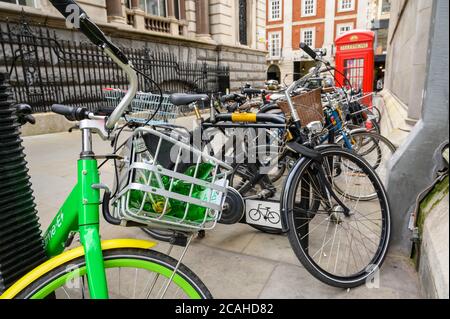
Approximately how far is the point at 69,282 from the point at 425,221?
1.91m

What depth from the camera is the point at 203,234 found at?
9.34 ft

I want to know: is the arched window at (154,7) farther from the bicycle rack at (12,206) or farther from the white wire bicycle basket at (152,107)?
the bicycle rack at (12,206)

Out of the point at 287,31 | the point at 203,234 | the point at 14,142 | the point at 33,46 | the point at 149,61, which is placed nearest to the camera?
the point at 14,142

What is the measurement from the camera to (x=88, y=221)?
130cm

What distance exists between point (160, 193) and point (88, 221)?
0.31 m

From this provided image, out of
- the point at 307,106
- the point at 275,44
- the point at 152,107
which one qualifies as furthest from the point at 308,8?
the point at 307,106

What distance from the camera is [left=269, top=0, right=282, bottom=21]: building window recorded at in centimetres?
3962

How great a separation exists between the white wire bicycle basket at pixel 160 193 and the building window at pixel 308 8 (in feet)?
136

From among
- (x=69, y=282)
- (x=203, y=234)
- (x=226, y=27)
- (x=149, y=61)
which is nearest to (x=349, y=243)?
(x=203, y=234)

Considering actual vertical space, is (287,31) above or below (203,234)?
above

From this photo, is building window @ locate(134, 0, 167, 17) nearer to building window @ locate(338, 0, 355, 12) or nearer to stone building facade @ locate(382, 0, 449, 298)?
stone building facade @ locate(382, 0, 449, 298)

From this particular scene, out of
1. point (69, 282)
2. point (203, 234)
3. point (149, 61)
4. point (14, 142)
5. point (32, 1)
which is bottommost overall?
point (203, 234)
